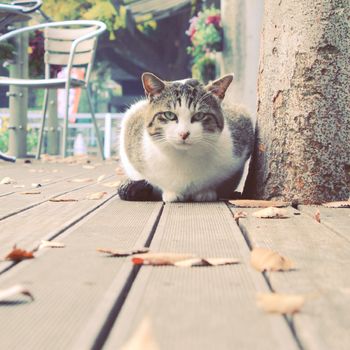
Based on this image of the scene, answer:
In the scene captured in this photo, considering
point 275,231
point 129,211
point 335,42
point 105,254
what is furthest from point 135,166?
point 105,254

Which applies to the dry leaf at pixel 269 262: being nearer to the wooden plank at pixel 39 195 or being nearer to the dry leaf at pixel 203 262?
the dry leaf at pixel 203 262

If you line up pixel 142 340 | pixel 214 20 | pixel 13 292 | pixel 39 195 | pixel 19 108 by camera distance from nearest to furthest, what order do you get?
pixel 142 340
pixel 13 292
pixel 39 195
pixel 19 108
pixel 214 20

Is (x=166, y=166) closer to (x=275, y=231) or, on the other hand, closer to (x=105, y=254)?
(x=275, y=231)

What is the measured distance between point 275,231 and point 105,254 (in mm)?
622

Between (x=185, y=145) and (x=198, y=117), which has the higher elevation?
(x=198, y=117)

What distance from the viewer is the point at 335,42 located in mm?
2742

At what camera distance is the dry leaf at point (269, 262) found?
143 centimetres

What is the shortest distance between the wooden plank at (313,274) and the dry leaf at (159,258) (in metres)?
0.25

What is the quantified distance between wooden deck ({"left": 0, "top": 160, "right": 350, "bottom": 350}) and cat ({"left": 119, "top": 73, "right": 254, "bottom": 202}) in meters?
0.59

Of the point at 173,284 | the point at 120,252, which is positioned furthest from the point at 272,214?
the point at 173,284

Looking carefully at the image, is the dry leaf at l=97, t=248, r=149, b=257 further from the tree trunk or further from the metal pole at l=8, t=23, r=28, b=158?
the metal pole at l=8, t=23, r=28, b=158

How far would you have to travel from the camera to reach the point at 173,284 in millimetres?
1315

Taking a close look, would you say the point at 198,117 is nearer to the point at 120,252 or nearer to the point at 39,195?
the point at 39,195

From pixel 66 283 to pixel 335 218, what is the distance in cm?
128
